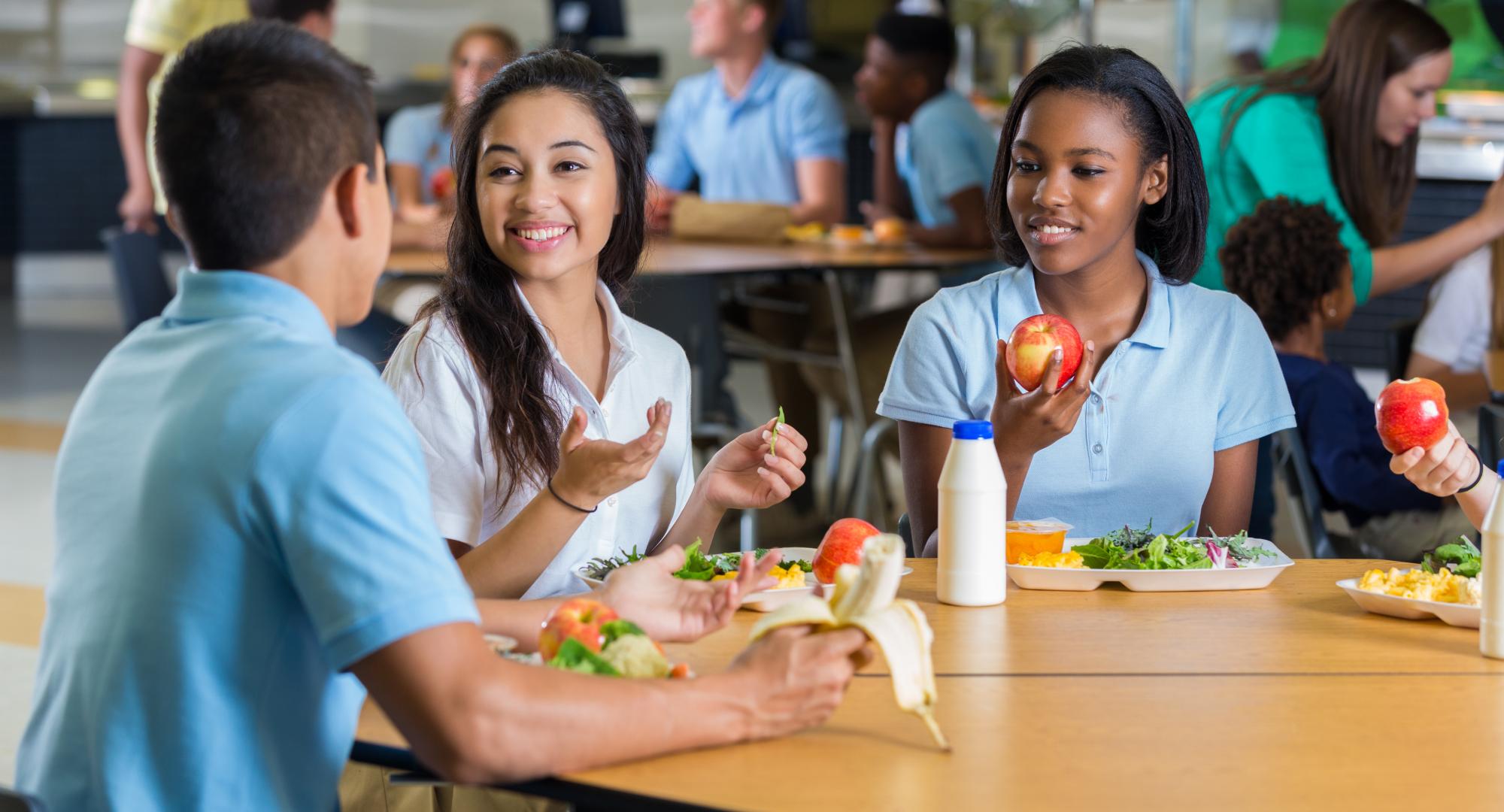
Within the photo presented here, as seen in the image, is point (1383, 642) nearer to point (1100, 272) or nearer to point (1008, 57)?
point (1100, 272)

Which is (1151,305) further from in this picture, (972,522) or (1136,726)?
(1136,726)

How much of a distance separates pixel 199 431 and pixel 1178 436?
4.17 feet

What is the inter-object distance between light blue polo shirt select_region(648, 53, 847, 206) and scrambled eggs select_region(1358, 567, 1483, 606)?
342cm

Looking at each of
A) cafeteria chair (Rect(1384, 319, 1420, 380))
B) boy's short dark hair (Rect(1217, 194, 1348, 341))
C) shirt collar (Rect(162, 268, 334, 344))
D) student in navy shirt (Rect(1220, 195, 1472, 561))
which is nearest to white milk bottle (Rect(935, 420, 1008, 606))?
shirt collar (Rect(162, 268, 334, 344))

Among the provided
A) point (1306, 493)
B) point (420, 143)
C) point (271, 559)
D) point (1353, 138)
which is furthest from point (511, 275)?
point (420, 143)

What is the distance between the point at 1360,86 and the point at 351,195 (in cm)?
268

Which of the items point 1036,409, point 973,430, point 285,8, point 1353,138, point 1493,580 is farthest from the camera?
point 285,8

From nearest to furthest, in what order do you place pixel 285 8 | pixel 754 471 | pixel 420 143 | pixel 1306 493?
pixel 754 471, pixel 1306 493, pixel 285 8, pixel 420 143

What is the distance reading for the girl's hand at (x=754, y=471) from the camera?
1.75 m

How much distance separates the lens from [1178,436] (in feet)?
6.43

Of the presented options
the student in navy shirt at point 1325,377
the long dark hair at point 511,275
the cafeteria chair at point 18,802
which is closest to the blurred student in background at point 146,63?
the long dark hair at point 511,275

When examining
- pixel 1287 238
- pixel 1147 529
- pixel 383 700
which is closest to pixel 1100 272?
pixel 1147 529

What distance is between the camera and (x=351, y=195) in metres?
1.17

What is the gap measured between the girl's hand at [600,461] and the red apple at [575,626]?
0.81 feet
